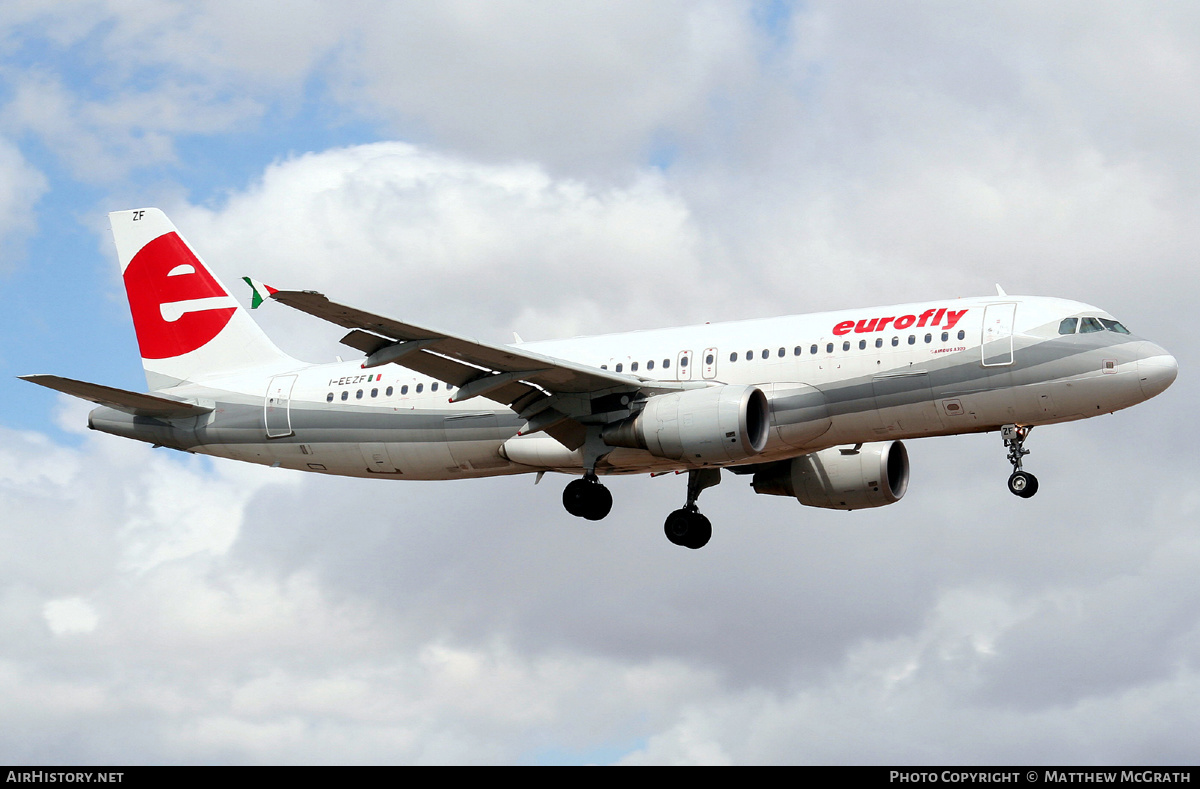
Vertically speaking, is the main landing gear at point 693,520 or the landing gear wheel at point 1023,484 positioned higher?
the main landing gear at point 693,520

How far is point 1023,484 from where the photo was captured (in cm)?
3688

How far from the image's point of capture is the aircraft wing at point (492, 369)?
110 ft

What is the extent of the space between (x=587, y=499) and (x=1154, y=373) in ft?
46.3

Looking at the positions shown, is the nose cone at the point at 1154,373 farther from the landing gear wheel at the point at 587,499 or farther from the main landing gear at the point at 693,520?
the landing gear wheel at the point at 587,499

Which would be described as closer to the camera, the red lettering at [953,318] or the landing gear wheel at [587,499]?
the red lettering at [953,318]

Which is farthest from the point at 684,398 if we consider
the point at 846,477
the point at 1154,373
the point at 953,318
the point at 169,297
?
the point at 169,297

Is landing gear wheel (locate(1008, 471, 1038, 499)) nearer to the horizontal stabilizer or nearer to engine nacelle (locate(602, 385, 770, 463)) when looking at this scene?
engine nacelle (locate(602, 385, 770, 463))

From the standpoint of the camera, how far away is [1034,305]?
37094mm

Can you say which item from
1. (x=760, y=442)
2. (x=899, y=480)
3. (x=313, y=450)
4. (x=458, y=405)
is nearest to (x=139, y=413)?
(x=313, y=450)

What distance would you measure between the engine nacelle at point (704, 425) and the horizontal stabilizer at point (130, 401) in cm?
1421

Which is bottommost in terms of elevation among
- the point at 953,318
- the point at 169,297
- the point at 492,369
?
the point at 492,369

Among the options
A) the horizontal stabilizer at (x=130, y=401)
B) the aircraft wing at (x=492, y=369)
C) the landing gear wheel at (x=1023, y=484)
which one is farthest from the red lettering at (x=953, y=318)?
the horizontal stabilizer at (x=130, y=401)

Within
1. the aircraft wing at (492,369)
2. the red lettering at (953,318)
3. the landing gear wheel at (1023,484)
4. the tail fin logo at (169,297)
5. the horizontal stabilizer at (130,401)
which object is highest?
the tail fin logo at (169,297)

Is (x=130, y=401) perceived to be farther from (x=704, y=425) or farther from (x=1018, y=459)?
(x=1018, y=459)
